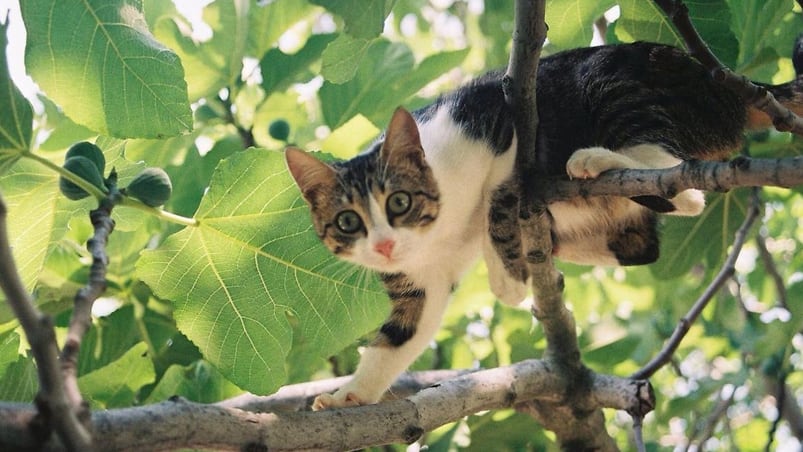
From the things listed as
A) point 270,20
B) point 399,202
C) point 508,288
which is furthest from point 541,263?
point 270,20

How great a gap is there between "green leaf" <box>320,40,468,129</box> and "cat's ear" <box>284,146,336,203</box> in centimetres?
51

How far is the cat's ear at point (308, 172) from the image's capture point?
1.99 metres

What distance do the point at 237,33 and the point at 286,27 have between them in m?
0.22

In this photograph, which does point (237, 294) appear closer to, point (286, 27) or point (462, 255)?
point (462, 255)

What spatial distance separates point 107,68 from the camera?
1569 millimetres

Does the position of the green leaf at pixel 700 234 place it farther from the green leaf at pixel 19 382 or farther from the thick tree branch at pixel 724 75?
the green leaf at pixel 19 382

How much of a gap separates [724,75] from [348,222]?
1.06m

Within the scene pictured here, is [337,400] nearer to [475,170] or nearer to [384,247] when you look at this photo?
[384,247]

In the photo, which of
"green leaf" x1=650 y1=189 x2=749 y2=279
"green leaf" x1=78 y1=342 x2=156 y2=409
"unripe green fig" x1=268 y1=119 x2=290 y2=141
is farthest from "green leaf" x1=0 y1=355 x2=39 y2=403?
"green leaf" x1=650 y1=189 x2=749 y2=279

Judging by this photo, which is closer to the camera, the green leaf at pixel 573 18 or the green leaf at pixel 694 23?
the green leaf at pixel 694 23

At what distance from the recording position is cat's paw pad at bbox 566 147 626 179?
1771mm

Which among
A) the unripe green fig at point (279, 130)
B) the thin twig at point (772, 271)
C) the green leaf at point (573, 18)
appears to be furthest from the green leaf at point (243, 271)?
the thin twig at point (772, 271)

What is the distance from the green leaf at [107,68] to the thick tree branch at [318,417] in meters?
0.58

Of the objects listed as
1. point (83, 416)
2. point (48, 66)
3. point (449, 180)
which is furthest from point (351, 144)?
point (83, 416)
